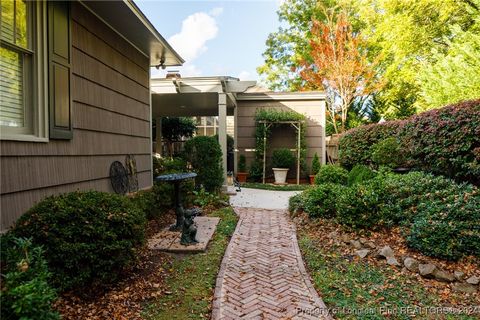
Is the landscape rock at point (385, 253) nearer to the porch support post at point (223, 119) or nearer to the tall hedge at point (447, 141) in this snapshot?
the tall hedge at point (447, 141)

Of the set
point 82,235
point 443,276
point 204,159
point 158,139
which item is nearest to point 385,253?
point 443,276

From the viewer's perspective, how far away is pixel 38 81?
9.66 feet

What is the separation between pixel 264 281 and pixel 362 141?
6.08 m

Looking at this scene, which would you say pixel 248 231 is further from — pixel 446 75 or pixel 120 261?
pixel 446 75

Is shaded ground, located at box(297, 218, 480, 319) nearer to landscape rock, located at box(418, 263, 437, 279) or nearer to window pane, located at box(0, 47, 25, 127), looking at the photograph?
landscape rock, located at box(418, 263, 437, 279)

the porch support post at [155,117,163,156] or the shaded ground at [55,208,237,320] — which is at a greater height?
the porch support post at [155,117,163,156]

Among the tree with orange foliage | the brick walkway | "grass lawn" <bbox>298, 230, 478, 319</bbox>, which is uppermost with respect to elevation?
the tree with orange foliage

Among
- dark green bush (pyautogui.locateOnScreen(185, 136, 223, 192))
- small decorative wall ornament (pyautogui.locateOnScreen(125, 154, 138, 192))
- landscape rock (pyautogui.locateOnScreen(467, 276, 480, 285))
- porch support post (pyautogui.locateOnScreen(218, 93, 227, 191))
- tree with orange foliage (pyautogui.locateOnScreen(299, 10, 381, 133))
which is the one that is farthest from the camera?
tree with orange foliage (pyautogui.locateOnScreen(299, 10, 381, 133))

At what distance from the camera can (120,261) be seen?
2.70m

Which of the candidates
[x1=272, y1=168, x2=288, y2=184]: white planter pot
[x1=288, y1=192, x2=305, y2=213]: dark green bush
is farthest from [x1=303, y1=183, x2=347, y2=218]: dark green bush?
[x1=272, y1=168, x2=288, y2=184]: white planter pot

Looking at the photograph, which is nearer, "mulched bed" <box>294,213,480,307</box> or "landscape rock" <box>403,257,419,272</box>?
"mulched bed" <box>294,213,480,307</box>

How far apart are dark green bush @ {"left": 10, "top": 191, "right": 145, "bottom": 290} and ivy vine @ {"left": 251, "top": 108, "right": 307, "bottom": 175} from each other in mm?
8593

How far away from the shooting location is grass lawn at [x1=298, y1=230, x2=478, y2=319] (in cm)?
269

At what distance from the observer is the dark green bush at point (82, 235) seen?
2385mm
